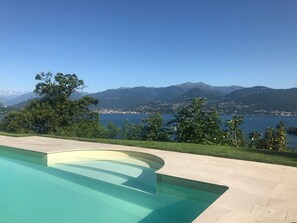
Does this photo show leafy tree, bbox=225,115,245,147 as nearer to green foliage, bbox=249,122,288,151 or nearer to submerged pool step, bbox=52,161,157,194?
green foliage, bbox=249,122,288,151

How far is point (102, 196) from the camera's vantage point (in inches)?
215

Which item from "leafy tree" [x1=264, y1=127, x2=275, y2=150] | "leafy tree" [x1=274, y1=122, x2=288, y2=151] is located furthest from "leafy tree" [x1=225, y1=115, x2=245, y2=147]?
"leafy tree" [x1=274, y1=122, x2=288, y2=151]

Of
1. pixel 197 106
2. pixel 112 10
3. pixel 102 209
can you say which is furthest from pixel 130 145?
pixel 112 10

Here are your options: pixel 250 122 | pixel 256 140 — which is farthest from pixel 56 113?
pixel 250 122

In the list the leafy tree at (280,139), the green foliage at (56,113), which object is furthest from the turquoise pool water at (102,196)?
the green foliage at (56,113)

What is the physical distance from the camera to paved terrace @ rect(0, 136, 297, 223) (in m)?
3.49

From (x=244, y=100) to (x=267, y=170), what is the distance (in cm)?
5985

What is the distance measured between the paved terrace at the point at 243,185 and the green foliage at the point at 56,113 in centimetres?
869

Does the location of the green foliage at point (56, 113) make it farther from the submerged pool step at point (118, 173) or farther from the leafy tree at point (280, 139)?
the leafy tree at point (280, 139)

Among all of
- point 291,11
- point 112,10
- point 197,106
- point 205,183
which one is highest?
point 112,10

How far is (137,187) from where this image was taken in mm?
5777

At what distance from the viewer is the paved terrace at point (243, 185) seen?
349 cm

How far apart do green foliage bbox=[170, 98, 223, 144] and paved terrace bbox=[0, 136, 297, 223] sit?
2.53m

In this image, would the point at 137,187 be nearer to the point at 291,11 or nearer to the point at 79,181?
the point at 79,181
